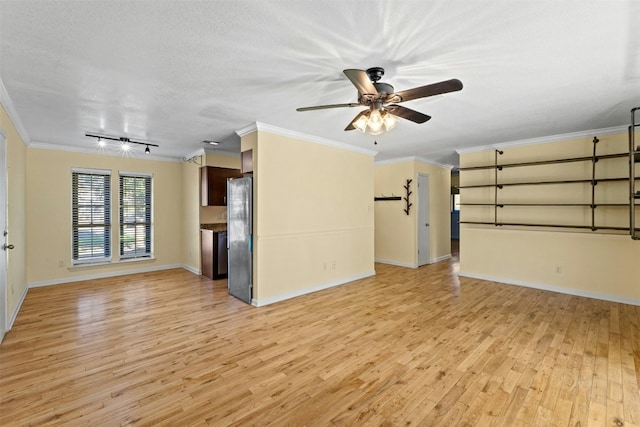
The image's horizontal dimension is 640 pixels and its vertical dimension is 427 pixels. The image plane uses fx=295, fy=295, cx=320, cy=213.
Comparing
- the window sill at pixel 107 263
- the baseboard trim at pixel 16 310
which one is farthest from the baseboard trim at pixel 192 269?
the baseboard trim at pixel 16 310

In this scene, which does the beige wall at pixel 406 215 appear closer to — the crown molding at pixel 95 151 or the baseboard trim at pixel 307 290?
the baseboard trim at pixel 307 290

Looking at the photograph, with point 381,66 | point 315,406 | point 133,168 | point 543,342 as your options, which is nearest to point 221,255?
point 133,168

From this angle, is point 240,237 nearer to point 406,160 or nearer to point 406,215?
point 406,215

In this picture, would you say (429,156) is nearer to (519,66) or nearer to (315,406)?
(519,66)

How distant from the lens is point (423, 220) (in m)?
6.89

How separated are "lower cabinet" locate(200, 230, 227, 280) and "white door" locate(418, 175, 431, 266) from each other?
4244mm

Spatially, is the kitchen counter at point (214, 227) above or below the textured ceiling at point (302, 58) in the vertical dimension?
below

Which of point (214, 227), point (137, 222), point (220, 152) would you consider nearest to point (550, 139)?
point (220, 152)

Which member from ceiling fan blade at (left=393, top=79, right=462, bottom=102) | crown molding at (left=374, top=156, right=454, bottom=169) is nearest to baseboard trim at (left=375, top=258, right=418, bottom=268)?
crown molding at (left=374, top=156, right=454, bottom=169)

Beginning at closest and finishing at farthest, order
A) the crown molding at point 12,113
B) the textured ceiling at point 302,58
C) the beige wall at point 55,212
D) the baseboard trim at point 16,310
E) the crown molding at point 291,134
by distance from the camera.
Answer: the textured ceiling at point 302,58
the crown molding at point 12,113
the baseboard trim at point 16,310
the crown molding at point 291,134
the beige wall at point 55,212

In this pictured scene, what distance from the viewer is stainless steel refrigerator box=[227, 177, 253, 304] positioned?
418 cm

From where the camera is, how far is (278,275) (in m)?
4.33

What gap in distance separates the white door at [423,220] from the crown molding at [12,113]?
6578 mm

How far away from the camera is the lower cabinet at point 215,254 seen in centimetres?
557
